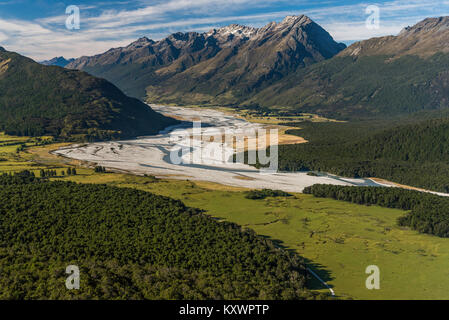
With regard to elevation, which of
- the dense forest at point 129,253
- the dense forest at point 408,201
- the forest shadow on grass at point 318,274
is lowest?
the forest shadow on grass at point 318,274

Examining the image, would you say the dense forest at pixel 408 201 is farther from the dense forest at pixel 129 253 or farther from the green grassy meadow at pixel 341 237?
the dense forest at pixel 129 253

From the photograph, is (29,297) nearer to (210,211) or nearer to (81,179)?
(210,211)

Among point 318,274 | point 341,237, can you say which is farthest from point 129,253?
point 341,237

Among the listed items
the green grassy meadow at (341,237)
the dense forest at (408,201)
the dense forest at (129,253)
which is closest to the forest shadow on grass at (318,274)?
the green grassy meadow at (341,237)

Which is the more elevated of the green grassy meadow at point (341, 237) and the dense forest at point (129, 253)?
the dense forest at point (129, 253)

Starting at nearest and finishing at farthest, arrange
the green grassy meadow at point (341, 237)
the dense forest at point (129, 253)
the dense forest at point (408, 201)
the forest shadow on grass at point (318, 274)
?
1. the dense forest at point (129, 253)
2. the forest shadow on grass at point (318, 274)
3. the green grassy meadow at point (341, 237)
4. the dense forest at point (408, 201)

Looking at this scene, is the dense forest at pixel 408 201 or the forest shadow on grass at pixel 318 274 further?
the dense forest at pixel 408 201
